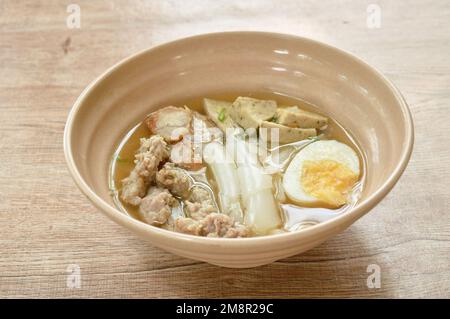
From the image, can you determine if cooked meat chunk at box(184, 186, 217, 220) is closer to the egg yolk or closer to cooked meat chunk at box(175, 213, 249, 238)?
cooked meat chunk at box(175, 213, 249, 238)

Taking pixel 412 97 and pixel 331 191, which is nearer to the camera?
pixel 331 191

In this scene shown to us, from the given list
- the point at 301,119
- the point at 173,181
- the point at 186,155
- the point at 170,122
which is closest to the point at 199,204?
the point at 173,181

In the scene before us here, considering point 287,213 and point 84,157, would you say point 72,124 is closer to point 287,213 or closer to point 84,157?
point 84,157

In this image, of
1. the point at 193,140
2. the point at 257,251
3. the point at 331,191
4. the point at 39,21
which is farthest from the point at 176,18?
the point at 257,251

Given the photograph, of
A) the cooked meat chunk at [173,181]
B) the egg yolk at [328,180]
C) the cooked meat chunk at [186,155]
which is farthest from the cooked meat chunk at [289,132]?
the cooked meat chunk at [173,181]

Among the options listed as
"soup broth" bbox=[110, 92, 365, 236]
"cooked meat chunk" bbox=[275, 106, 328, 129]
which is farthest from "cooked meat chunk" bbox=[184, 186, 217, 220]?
"cooked meat chunk" bbox=[275, 106, 328, 129]

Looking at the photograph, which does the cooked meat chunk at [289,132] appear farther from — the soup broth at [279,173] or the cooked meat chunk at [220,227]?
the cooked meat chunk at [220,227]
